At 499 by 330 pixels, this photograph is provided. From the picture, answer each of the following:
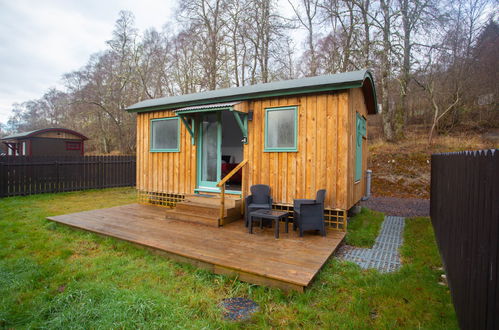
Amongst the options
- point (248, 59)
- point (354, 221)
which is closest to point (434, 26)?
point (248, 59)

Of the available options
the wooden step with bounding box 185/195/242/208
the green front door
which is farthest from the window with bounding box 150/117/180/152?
the wooden step with bounding box 185/195/242/208

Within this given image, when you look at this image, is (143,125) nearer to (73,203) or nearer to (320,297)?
(73,203)

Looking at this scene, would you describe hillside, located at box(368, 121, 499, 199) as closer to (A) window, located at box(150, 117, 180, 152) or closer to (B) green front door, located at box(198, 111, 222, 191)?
(B) green front door, located at box(198, 111, 222, 191)

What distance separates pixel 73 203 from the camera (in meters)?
8.11

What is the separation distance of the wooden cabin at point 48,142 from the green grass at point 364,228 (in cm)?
1950

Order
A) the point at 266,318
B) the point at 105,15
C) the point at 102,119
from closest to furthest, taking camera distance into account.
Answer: the point at 266,318 < the point at 105,15 < the point at 102,119

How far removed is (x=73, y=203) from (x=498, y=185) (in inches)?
375

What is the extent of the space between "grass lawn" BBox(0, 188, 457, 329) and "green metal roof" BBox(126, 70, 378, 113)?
2.93 meters

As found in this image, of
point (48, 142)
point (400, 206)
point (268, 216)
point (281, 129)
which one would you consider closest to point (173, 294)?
point (268, 216)

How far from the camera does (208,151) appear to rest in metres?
6.43

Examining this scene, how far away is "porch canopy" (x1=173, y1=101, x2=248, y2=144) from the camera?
17.6 feet

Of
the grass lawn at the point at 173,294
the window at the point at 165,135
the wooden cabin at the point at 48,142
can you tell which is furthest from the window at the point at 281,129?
the wooden cabin at the point at 48,142

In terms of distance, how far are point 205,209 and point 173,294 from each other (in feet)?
8.51

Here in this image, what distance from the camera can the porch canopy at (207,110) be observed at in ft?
17.6
